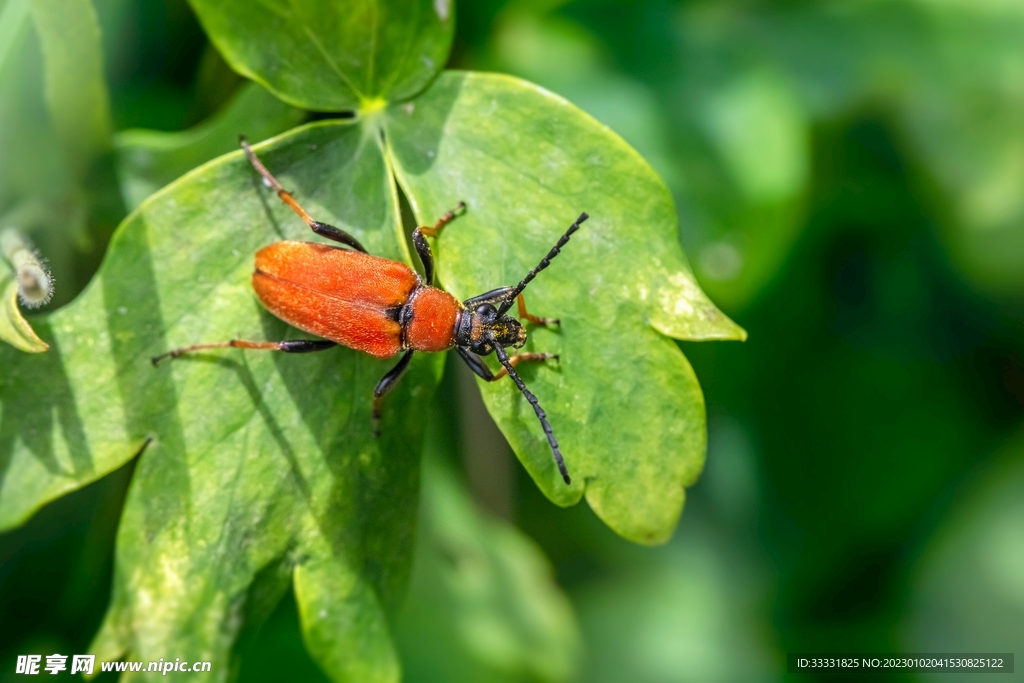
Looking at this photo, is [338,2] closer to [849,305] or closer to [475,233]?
[475,233]

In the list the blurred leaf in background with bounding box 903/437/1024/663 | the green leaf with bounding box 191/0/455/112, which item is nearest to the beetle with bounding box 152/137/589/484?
the green leaf with bounding box 191/0/455/112

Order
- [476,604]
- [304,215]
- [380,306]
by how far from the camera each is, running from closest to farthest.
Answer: [304,215]
[380,306]
[476,604]

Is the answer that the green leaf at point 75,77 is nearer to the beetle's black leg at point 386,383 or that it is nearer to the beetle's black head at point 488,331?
the beetle's black leg at point 386,383

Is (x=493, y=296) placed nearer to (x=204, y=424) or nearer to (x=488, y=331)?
(x=488, y=331)

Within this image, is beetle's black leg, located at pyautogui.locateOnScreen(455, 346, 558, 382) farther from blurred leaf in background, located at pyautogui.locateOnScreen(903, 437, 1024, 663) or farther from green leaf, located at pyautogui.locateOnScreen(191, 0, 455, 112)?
blurred leaf in background, located at pyautogui.locateOnScreen(903, 437, 1024, 663)

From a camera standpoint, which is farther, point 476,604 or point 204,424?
point 476,604

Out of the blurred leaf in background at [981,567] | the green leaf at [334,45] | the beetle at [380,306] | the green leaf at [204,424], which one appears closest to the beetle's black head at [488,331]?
the beetle at [380,306]

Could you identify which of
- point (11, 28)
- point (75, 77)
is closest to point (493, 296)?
point (75, 77)
